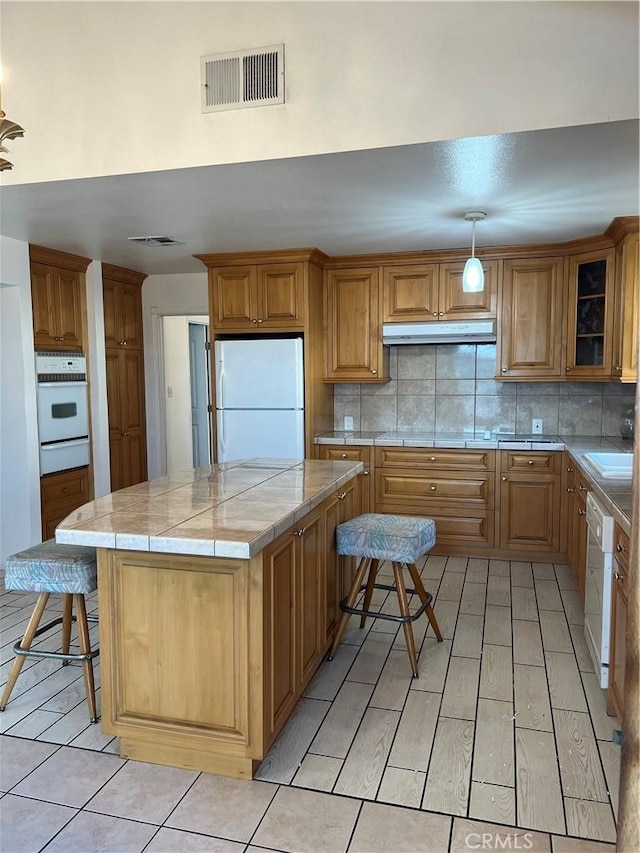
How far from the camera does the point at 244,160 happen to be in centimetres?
258

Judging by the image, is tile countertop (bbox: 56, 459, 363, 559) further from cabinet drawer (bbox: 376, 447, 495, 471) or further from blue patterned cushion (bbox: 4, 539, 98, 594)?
cabinet drawer (bbox: 376, 447, 495, 471)

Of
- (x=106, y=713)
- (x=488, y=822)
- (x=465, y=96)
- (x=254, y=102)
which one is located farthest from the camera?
(x=254, y=102)

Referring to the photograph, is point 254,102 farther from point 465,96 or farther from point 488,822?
point 488,822

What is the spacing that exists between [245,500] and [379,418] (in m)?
2.90

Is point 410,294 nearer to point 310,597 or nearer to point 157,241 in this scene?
point 157,241

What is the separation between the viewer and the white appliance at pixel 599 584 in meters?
2.46

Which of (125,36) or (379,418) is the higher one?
(125,36)

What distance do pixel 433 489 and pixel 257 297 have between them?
1.94 m

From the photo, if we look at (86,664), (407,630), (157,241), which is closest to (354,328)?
(157,241)

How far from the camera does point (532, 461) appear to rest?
4371 millimetres

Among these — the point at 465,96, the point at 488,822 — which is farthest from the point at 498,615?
the point at 465,96

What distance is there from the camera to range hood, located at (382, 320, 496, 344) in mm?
4477

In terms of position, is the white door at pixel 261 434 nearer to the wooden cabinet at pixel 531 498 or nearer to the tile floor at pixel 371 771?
the wooden cabinet at pixel 531 498

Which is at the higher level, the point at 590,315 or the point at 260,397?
the point at 590,315
